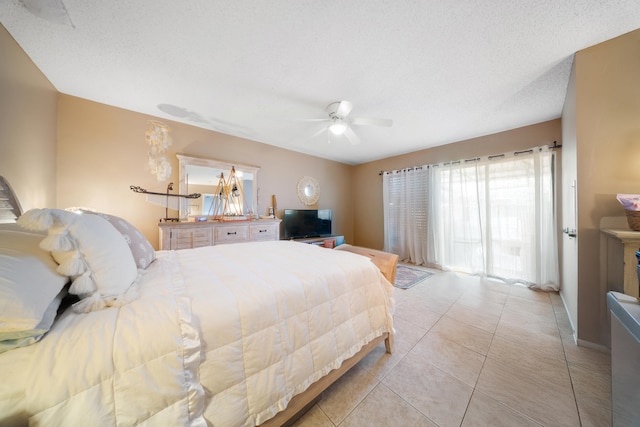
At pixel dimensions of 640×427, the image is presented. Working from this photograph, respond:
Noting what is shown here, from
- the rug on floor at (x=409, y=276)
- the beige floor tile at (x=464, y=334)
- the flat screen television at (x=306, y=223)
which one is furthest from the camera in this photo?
the flat screen television at (x=306, y=223)

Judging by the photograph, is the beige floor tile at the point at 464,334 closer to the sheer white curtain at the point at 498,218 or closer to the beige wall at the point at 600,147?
the beige wall at the point at 600,147

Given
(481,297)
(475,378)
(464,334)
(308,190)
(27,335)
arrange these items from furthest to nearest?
(308,190), (481,297), (464,334), (475,378), (27,335)

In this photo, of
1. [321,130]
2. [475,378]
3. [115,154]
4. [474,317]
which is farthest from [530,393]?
[115,154]

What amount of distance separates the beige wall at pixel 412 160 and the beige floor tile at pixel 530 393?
3171mm

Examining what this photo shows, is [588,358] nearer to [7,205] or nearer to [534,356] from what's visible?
[534,356]

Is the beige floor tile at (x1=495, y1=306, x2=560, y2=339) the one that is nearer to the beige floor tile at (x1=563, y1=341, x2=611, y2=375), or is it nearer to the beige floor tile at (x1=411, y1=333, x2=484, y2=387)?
the beige floor tile at (x1=563, y1=341, x2=611, y2=375)

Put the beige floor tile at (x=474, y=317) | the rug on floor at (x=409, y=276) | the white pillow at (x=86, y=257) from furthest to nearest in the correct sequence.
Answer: the rug on floor at (x=409, y=276)
the beige floor tile at (x=474, y=317)
the white pillow at (x=86, y=257)

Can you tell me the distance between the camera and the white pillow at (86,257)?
721 millimetres

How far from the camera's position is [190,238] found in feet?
8.78

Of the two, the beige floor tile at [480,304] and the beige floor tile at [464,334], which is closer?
the beige floor tile at [464,334]

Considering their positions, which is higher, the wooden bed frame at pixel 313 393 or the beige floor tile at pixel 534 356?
the wooden bed frame at pixel 313 393

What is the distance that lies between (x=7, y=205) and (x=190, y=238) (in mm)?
1490

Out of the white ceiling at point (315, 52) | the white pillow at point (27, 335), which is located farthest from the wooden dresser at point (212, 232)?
the white pillow at point (27, 335)

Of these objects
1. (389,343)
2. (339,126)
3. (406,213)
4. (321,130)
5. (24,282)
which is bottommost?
(389,343)
